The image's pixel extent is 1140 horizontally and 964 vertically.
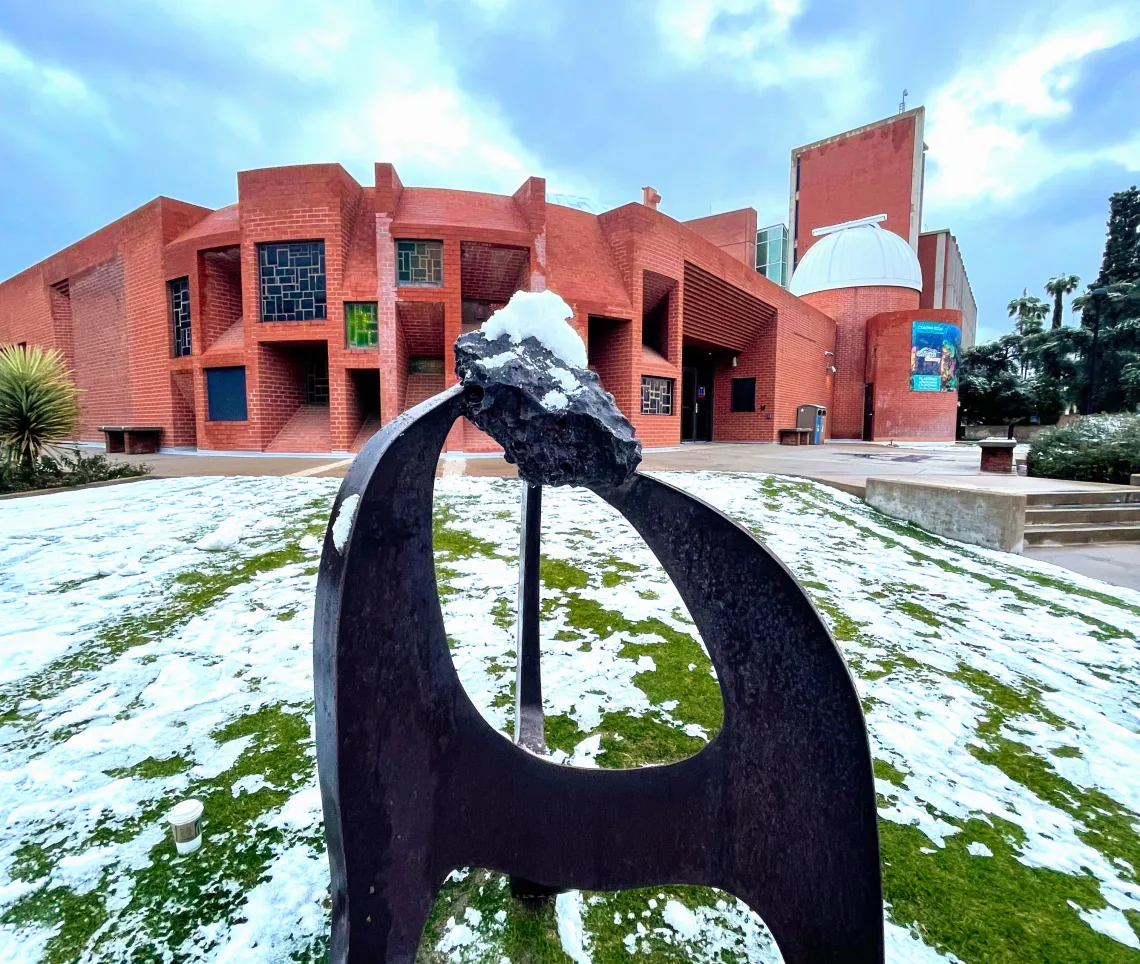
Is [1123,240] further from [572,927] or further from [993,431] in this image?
[572,927]

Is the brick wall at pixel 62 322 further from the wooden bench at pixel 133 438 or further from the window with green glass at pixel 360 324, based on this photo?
the window with green glass at pixel 360 324

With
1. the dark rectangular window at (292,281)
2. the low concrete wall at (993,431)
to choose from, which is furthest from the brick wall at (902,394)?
the dark rectangular window at (292,281)

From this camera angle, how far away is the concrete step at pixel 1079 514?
701cm

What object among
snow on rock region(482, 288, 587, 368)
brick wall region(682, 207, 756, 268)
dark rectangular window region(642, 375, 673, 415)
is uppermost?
brick wall region(682, 207, 756, 268)

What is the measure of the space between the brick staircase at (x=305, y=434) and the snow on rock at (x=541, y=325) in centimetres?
1465

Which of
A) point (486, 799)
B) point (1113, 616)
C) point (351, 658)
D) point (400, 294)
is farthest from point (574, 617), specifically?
point (400, 294)

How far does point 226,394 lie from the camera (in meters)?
14.9

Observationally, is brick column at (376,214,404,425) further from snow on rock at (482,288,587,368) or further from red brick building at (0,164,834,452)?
snow on rock at (482,288,587,368)

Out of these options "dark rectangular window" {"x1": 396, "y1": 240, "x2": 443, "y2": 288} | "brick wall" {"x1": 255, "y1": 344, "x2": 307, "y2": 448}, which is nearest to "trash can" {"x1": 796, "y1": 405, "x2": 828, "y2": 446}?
"dark rectangular window" {"x1": 396, "y1": 240, "x2": 443, "y2": 288}

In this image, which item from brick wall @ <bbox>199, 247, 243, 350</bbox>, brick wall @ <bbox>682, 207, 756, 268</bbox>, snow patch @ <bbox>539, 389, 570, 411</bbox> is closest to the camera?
snow patch @ <bbox>539, 389, 570, 411</bbox>

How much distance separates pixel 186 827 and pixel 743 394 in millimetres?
24699

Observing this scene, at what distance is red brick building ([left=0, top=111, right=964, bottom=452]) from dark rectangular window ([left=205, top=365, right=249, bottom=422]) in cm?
4

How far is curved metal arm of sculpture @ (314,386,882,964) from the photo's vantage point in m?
1.04

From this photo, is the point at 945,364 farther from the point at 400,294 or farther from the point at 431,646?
the point at 431,646
